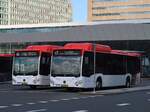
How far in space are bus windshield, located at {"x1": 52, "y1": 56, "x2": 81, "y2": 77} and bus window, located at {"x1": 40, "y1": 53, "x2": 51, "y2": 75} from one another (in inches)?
103

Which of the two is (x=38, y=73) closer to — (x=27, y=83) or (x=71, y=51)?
(x=27, y=83)

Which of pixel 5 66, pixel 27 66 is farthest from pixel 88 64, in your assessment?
pixel 5 66

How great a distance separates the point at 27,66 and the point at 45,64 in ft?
3.83

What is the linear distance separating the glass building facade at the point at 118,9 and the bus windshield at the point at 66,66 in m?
139

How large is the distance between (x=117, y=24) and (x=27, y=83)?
140ft

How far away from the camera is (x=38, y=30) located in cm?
8238

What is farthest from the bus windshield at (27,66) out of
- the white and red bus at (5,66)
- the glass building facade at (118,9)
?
the glass building facade at (118,9)

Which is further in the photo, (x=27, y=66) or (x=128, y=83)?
(x=128, y=83)

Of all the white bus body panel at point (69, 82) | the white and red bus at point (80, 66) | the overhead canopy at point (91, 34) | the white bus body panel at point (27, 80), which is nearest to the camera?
Result: the white bus body panel at point (69, 82)

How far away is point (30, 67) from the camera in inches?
1313

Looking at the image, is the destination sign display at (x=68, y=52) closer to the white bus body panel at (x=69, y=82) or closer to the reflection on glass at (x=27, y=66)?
the white bus body panel at (x=69, y=82)

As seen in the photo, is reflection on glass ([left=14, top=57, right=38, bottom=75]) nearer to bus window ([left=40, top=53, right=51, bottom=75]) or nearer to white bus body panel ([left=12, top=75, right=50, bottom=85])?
white bus body panel ([left=12, top=75, right=50, bottom=85])

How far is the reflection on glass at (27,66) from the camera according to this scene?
→ 109 ft

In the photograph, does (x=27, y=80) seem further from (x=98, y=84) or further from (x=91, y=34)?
(x=91, y=34)
